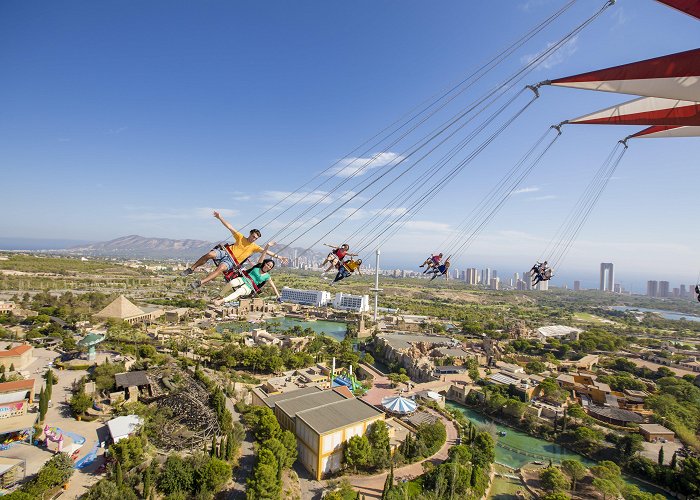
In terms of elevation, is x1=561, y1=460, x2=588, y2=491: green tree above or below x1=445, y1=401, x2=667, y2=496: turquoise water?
above

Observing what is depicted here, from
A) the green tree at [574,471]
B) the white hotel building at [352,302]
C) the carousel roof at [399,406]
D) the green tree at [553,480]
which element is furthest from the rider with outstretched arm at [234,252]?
the white hotel building at [352,302]

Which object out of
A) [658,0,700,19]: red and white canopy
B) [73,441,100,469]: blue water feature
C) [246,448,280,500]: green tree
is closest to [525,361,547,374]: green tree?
[246,448,280,500]: green tree

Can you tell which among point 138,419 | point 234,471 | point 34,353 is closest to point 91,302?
point 34,353

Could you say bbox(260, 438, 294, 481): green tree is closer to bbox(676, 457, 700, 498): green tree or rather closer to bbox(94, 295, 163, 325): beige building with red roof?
bbox(676, 457, 700, 498): green tree

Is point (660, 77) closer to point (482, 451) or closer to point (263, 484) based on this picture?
point (263, 484)

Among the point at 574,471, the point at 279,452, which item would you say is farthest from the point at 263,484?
the point at 574,471
